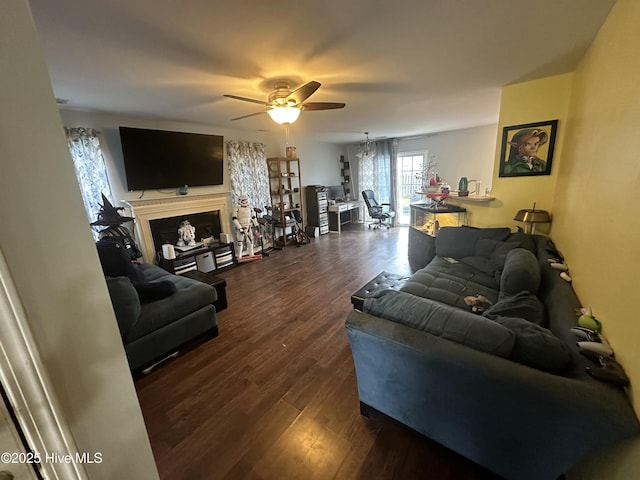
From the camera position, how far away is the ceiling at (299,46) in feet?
4.40

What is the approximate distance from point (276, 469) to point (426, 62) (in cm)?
288

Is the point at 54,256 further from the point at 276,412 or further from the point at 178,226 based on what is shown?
the point at 178,226

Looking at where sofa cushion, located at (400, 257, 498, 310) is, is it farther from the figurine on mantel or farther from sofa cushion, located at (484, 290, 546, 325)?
the figurine on mantel

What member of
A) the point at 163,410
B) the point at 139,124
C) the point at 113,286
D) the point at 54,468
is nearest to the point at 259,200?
the point at 139,124

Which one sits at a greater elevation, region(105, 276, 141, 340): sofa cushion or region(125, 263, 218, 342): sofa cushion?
region(105, 276, 141, 340): sofa cushion

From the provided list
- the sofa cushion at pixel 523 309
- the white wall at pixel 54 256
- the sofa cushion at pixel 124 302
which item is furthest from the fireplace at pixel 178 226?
the sofa cushion at pixel 523 309

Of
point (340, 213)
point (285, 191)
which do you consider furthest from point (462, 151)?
point (285, 191)

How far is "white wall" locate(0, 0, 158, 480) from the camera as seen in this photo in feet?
1.54

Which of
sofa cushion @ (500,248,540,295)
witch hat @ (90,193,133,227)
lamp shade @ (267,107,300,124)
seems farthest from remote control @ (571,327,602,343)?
witch hat @ (90,193,133,227)

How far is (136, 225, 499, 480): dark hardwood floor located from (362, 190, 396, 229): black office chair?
13.0 feet

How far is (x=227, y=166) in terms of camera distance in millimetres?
4465

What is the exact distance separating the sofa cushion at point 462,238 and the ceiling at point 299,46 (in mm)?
1531

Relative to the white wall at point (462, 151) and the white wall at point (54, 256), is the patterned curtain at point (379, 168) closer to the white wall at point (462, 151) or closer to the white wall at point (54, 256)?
the white wall at point (462, 151)

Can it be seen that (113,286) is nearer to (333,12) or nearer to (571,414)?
(333,12)
